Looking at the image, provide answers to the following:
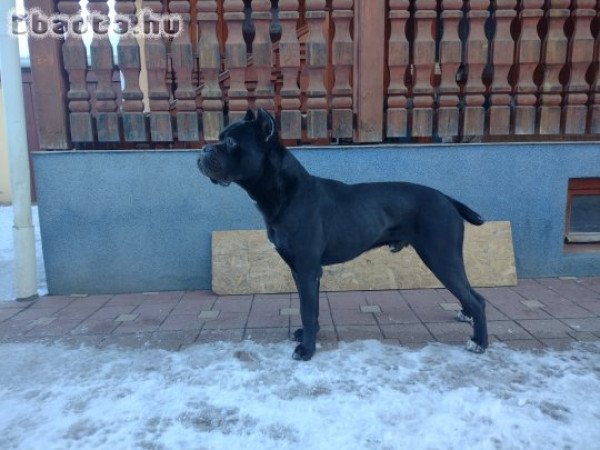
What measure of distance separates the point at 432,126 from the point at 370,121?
0.63 meters

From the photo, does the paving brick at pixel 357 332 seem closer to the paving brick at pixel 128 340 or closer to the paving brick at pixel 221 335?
the paving brick at pixel 221 335

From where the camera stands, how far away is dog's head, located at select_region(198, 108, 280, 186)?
2.57 metres

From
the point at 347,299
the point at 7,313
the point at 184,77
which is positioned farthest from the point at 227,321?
the point at 184,77

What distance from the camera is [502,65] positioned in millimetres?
4234

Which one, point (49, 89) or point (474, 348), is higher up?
point (49, 89)

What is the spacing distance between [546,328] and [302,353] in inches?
72.8

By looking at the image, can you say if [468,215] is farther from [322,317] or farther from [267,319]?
[267,319]

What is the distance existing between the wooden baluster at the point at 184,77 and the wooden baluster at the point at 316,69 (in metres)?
1.11

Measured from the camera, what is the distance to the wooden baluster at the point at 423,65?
4129 mm

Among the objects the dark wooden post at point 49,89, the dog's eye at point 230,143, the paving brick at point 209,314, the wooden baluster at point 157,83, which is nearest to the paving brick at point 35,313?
the paving brick at point 209,314

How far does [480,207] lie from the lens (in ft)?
14.4

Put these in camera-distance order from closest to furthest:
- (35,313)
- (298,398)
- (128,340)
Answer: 1. (298,398)
2. (128,340)
3. (35,313)

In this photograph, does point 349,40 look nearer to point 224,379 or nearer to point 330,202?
point 330,202

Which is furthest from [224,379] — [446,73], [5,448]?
[446,73]
